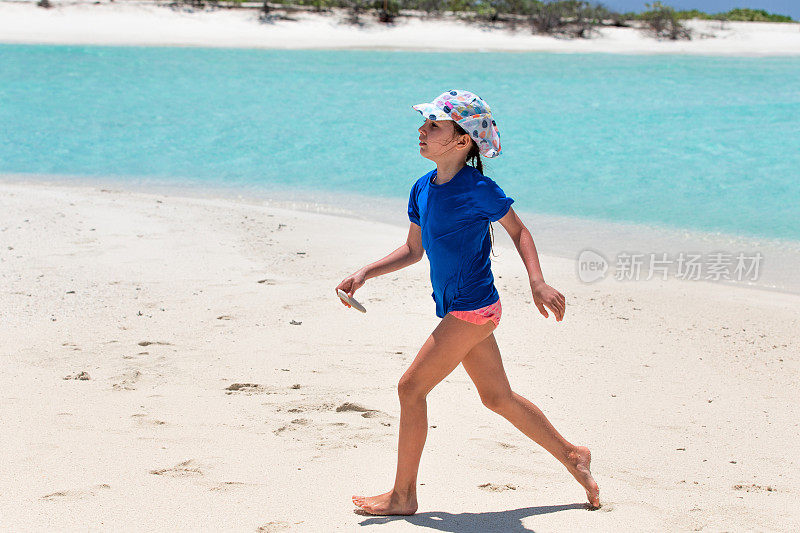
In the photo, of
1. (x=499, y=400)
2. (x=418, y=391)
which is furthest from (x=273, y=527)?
(x=499, y=400)

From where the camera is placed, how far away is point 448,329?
122 inches

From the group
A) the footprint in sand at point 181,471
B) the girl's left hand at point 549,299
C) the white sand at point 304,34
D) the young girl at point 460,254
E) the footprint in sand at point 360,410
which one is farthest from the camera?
the white sand at point 304,34

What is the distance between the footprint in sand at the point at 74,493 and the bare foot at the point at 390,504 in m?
1.03

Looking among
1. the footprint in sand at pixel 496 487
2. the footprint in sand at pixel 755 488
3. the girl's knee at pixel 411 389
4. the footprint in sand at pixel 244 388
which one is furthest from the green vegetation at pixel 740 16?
the girl's knee at pixel 411 389

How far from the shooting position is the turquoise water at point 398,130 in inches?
479

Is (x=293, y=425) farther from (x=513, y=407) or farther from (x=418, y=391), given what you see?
(x=513, y=407)

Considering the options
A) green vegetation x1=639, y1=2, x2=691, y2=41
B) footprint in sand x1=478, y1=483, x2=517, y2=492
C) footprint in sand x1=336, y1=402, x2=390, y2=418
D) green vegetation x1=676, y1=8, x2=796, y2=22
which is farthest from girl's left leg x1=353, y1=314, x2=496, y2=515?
green vegetation x1=676, y1=8, x2=796, y2=22

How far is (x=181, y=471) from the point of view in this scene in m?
3.57

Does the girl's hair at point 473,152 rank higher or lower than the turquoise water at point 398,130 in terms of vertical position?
higher

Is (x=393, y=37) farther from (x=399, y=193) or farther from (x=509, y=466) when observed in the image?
(x=509, y=466)

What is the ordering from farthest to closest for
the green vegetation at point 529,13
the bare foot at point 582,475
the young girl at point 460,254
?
the green vegetation at point 529,13 < the bare foot at point 582,475 < the young girl at point 460,254

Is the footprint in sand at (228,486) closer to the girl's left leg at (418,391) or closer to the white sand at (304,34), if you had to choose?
the girl's left leg at (418,391)

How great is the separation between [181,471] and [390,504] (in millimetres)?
925

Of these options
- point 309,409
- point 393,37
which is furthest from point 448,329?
point 393,37
